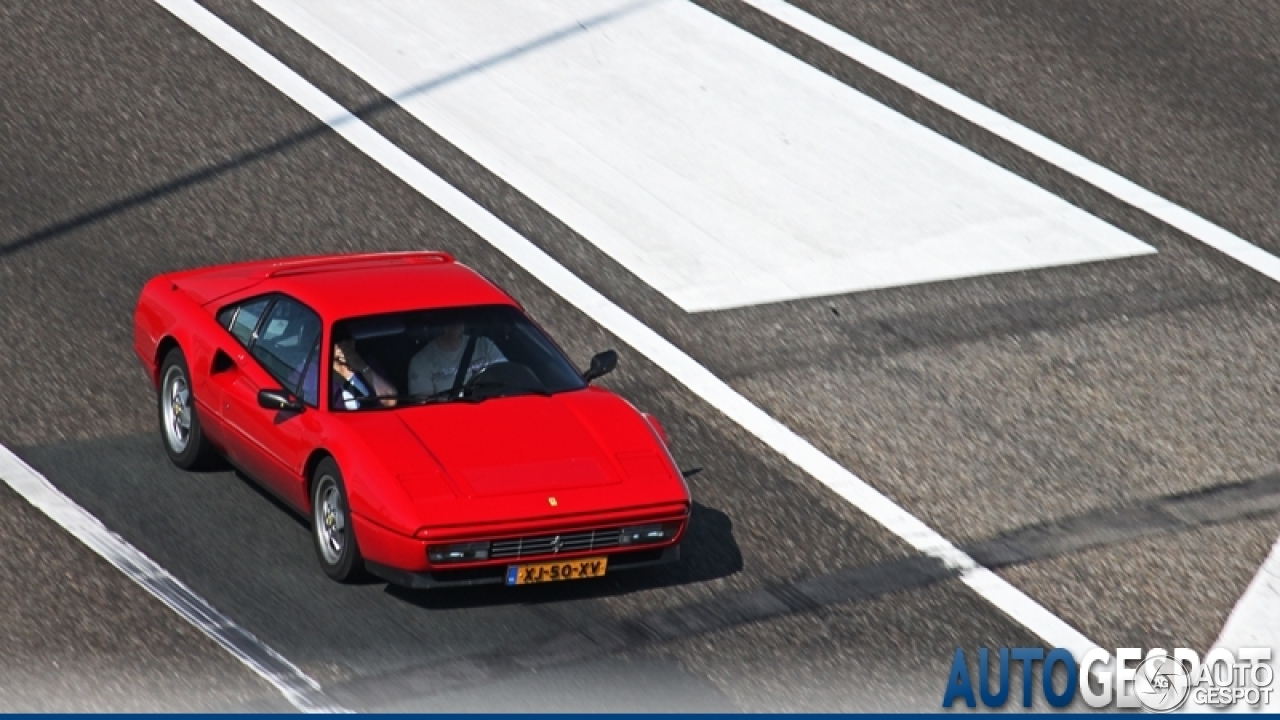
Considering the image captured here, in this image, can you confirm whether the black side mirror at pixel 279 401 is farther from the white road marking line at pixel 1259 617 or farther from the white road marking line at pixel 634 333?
the white road marking line at pixel 1259 617

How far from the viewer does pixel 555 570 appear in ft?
29.4

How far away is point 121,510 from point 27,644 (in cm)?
151

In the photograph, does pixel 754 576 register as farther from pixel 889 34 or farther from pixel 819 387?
pixel 889 34

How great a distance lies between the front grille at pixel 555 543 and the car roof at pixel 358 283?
177 centimetres

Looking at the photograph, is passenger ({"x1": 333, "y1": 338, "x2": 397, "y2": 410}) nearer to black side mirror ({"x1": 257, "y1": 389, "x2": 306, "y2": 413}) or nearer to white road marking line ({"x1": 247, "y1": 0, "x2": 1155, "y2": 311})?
black side mirror ({"x1": 257, "y1": 389, "x2": 306, "y2": 413})

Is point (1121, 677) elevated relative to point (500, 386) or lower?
lower

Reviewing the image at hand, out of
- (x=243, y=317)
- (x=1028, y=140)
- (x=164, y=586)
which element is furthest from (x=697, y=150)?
(x=164, y=586)

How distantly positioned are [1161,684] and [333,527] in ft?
13.6

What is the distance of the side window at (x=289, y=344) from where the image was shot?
9.82 m

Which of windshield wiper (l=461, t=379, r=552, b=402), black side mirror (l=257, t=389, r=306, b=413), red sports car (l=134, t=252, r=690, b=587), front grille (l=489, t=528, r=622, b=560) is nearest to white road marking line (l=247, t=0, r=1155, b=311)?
red sports car (l=134, t=252, r=690, b=587)

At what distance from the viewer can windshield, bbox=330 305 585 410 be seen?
31.8 ft

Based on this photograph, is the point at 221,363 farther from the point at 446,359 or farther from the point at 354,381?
the point at 446,359

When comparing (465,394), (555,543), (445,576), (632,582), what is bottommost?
(632,582)

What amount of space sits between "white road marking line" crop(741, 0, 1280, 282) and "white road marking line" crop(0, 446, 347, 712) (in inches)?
360
